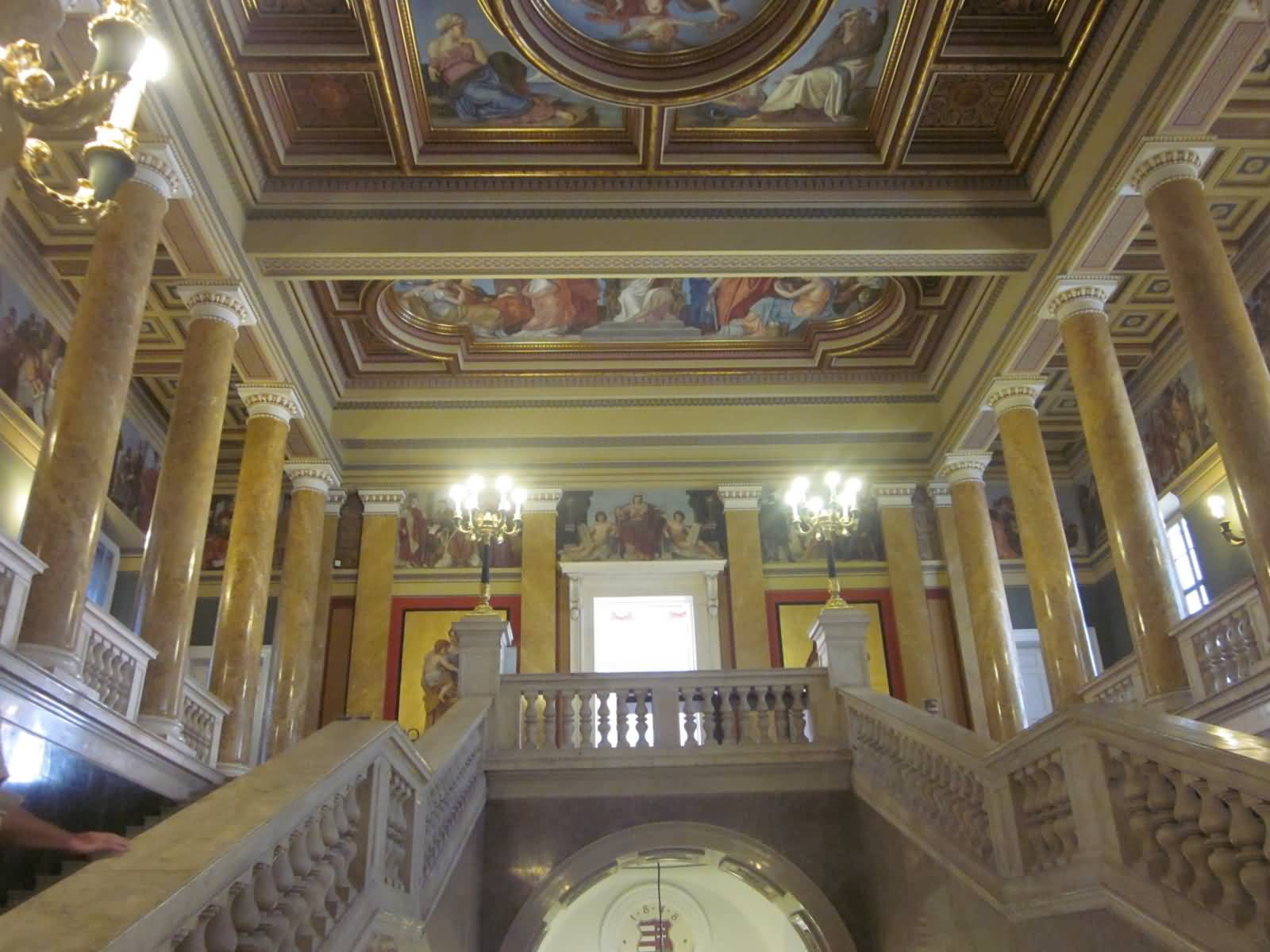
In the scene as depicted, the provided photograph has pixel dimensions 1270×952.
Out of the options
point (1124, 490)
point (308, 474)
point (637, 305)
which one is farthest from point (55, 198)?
point (308, 474)

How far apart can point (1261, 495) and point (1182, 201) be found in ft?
9.48

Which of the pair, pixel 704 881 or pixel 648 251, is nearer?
pixel 648 251

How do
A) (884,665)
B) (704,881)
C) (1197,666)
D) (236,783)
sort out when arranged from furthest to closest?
(884,665) < (704,881) < (1197,666) < (236,783)

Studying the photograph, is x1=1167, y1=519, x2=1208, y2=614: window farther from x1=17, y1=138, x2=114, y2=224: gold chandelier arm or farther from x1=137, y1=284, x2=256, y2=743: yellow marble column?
x1=17, y1=138, x2=114, y2=224: gold chandelier arm

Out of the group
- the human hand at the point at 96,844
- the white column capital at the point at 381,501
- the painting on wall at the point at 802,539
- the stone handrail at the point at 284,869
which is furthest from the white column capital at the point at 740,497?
the human hand at the point at 96,844

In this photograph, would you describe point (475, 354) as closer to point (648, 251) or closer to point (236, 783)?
point (648, 251)

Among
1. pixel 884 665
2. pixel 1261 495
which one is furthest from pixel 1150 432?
pixel 1261 495

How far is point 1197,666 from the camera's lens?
348 inches

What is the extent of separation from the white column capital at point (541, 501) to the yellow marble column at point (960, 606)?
5.64 m

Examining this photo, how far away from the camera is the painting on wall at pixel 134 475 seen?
14.4 m

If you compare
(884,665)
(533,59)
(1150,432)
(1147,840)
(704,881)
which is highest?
(533,59)

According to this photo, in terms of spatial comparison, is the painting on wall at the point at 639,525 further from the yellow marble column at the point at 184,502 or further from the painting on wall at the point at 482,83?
the painting on wall at the point at 482,83

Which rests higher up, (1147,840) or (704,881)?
(704,881)

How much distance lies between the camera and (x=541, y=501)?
15.8m
